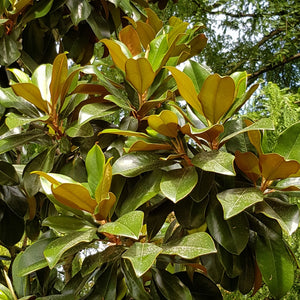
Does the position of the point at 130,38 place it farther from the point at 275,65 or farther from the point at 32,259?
the point at 275,65

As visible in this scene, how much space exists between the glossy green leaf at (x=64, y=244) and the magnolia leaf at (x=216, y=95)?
0.27m

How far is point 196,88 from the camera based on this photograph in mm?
889

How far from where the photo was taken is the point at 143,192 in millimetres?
833

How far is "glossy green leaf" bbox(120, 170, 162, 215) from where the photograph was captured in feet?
2.69

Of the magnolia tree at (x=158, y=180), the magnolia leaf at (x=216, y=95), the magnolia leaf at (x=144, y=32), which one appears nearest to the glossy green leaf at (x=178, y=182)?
the magnolia tree at (x=158, y=180)

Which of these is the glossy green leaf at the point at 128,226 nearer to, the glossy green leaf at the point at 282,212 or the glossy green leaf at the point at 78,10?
the glossy green leaf at the point at 282,212

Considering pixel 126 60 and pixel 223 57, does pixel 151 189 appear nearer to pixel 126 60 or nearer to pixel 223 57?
pixel 126 60

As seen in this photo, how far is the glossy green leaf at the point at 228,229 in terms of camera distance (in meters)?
0.81

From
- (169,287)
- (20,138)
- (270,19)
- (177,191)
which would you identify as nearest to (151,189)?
(177,191)

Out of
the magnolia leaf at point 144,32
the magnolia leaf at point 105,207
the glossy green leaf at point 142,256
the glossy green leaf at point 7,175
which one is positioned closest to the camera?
the glossy green leaf at point 142,256

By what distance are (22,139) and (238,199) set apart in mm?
467

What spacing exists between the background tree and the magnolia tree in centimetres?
196

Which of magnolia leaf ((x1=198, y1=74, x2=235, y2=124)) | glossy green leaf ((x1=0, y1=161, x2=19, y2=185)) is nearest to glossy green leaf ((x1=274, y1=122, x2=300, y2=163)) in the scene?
magnolia leaf ((x1=198, y1=74, x2=235, y2=124))

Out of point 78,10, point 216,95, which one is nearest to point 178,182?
point 216,95
